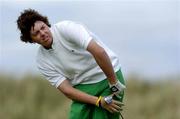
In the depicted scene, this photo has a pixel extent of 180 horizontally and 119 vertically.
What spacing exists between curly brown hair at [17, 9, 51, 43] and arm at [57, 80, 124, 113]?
1.68 ft

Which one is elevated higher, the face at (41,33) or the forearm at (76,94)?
the face at (41,33)

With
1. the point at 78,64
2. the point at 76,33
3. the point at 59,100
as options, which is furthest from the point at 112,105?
the point at 59,100

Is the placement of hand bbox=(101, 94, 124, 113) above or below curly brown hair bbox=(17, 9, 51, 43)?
below

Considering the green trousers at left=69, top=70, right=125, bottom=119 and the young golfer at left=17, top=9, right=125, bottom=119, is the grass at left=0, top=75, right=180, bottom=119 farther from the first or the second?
the young golfer at left=17, top=9, right=125, bottom=119

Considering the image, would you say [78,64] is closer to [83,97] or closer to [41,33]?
[83,97]

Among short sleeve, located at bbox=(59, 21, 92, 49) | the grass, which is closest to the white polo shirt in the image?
short sleeve, located at bbox=(59, 21, 92, 49)

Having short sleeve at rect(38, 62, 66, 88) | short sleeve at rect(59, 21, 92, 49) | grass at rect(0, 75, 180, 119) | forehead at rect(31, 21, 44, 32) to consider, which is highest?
forehead at rect(31, 21, 44, 32)

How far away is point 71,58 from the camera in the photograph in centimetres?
670

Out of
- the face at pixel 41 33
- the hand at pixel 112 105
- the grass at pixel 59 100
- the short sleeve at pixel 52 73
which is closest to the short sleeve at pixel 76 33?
the face at pixel 41 33

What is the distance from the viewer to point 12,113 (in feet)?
40.0

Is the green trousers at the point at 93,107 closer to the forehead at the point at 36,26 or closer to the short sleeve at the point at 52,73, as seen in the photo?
the short sleeve at the point at 52,73

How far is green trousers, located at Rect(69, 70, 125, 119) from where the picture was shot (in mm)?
6832

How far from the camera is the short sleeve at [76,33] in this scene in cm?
644

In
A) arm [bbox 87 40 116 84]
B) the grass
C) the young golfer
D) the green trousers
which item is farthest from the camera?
the grass
